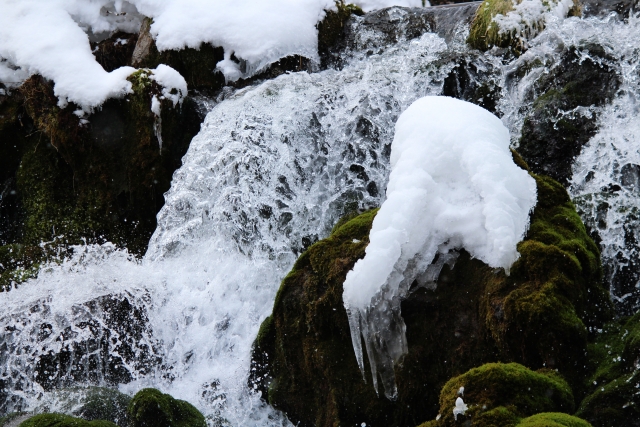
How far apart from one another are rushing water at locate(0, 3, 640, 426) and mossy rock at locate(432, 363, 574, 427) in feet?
6.72

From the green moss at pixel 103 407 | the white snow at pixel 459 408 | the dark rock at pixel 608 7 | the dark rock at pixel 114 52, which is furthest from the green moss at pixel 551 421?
the dark rock at pixel 114 52

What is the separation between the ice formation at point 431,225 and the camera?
171 inches

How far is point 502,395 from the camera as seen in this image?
3389mm

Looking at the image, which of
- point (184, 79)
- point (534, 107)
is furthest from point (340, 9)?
point (534, 107)

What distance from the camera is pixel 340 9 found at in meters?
9.76

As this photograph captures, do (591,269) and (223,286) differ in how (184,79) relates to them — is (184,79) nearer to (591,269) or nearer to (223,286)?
(223,286)

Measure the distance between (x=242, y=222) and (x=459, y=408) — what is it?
14.3ft

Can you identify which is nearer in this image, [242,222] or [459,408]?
[459,408]

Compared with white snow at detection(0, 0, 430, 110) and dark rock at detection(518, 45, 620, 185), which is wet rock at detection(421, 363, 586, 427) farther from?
white snow at detection(0, 0, 430, 110)

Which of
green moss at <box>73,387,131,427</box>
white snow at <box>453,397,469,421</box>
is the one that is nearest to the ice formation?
white snow at <box>453,397,469,421</box>

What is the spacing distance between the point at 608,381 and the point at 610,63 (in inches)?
159

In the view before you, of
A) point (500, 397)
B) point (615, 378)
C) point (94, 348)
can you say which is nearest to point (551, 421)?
point (500, 397)

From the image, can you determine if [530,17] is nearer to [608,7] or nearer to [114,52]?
[608,7]

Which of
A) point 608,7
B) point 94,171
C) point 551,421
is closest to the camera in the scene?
point 551,421
